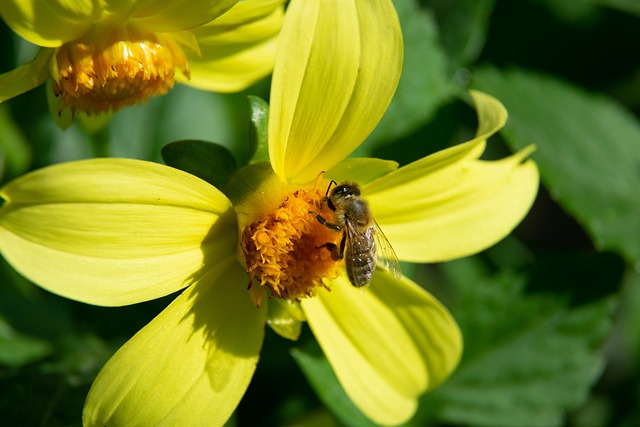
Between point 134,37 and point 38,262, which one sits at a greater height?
point 134,37

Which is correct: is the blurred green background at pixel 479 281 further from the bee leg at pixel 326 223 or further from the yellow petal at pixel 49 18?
the yellow petal at pixel 49 18

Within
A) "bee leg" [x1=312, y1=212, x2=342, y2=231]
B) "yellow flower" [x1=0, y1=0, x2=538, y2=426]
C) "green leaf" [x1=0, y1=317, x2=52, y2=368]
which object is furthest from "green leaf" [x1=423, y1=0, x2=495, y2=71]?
"green leaf" [x1=0, y1=317, x2=52, y2=368]

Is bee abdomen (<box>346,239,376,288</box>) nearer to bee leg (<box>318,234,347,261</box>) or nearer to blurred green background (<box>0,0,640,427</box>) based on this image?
bee leg (<box>318,234,347,261</box>)

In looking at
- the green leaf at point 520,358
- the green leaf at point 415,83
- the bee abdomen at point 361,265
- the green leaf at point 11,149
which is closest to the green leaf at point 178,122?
the green leaf at point 11,149

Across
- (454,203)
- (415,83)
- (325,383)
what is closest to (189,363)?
(325,383)

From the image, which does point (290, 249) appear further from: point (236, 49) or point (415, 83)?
point (415, 83)

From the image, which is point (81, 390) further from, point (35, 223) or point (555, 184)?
point (555, 184)

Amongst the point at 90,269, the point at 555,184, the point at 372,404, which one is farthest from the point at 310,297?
the point at 555,184
